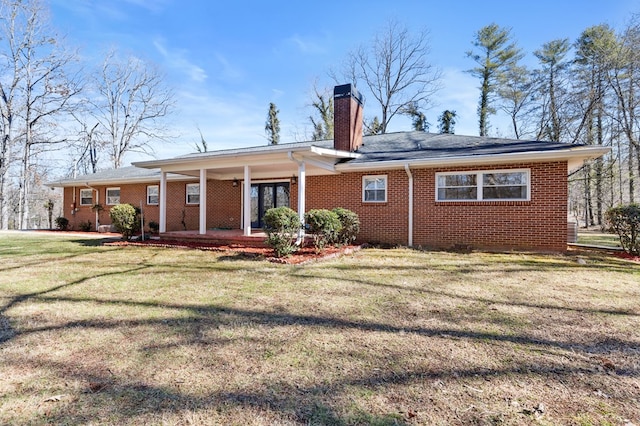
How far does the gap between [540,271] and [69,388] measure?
7.32 metres

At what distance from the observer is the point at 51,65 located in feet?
72.8

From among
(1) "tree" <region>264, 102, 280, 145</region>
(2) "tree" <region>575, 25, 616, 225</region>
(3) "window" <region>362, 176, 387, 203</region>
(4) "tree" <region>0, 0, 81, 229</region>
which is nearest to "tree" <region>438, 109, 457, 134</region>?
(2) "tree" <region>575, 25, 616, 225</region>

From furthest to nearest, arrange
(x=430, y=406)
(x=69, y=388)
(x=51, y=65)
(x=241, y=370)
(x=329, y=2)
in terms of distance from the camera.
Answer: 1. (x=51, y=65)
2. (x=329, y=2)
3. (x=241, y=370)
4. (x=69, y=388)
5. (x=430, y=406)

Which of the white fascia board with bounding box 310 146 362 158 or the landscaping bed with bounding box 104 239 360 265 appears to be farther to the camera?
the white fascia board with bounding box 310 146 362 158

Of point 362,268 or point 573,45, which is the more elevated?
point 573,45

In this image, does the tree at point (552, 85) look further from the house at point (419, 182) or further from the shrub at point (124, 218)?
the shrub at point (124, 218)

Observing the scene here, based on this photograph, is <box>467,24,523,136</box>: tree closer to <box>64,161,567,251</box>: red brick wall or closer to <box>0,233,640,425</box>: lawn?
<box>64,161,567,251</box>: red brick wall

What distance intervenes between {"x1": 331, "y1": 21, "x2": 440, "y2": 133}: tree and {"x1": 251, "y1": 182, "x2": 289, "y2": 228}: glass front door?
15441 millimetres

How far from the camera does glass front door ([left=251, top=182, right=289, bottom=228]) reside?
1298cm

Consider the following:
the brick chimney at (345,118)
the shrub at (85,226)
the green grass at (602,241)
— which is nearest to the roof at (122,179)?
the shrub at (85,226)

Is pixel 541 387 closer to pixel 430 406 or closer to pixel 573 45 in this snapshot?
pixel 430 406

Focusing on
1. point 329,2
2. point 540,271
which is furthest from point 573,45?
point 540,271

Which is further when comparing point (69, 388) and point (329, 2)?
point (329, 2)

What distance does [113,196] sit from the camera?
1689cm
